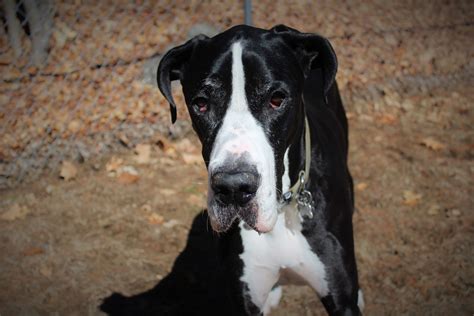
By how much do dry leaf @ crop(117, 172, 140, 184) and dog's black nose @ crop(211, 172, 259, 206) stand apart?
296cm

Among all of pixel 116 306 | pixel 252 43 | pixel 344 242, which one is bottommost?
pixel 116 306

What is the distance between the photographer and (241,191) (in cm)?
233

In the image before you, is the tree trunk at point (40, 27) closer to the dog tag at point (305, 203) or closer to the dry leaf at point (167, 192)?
the dry leaf at point (167, 192)

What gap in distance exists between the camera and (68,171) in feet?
17.2

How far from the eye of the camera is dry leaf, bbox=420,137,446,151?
543 centimetres

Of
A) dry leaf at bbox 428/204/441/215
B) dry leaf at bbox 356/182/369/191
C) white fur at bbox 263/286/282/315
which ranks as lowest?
white fur at bbox 263/286/282/315

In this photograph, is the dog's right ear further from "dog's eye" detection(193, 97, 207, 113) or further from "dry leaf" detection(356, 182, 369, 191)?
"dry leaf" detection(356, 182, 369, 191)

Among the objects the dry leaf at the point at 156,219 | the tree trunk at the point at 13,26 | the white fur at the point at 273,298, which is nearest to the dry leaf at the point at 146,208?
the dry leaf at the point at 156,219

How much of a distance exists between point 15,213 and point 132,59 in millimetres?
2448

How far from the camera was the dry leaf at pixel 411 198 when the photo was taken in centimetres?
470

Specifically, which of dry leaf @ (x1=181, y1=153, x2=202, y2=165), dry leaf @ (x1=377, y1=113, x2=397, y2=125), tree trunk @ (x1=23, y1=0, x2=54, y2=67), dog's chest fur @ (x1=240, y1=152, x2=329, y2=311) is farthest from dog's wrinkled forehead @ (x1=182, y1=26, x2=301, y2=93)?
tree trunk @ (x1=23, y1=0, x2=54, y2=67)

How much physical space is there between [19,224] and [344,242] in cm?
286

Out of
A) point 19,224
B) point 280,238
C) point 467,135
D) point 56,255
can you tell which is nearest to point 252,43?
point 280,238

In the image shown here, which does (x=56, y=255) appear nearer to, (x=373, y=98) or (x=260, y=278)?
(x=260, y=278)
